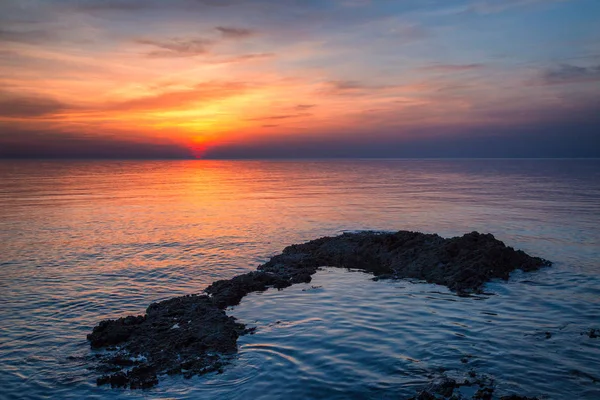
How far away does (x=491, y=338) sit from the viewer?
12.8m

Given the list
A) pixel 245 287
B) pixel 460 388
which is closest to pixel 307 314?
pixel 245 287

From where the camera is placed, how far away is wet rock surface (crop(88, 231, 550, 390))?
11.7 meters

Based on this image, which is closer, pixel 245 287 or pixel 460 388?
pixel 460 388

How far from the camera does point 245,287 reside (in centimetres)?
1855

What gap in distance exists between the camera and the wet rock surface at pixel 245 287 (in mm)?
11719

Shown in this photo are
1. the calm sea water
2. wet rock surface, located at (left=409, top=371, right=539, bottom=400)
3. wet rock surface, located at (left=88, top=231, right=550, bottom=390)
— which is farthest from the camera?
wet rock surface, located at (left=88, top=231, right=550, bottom=390)

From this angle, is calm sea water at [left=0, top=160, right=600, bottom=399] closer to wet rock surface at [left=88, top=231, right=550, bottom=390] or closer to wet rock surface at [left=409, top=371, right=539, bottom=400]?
wet rock surface at [left=409, top=371, right=539, bottom=400]

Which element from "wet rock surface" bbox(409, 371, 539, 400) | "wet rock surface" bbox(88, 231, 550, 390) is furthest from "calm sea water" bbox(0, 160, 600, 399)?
"wet rock surface" bbox(88, 231, 550, 390)

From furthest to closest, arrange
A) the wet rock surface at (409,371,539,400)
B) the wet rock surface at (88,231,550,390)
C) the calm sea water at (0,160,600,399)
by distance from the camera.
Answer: the wet rock surface at (88,231,550,390)
the calm sea water at (0,160,600,399)
the wet rock surface at (409,371,539,400)

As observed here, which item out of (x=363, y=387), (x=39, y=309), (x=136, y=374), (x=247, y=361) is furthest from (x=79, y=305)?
(x=363, y=387)

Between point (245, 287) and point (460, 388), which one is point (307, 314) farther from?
point (460, 388)

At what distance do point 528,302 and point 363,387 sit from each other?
31.1ft

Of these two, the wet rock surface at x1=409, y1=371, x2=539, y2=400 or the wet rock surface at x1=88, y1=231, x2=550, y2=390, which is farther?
the wet rock surface at x1=88, y1=231, x2=550, y2=390

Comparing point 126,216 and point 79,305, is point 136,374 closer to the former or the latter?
point 79,305
